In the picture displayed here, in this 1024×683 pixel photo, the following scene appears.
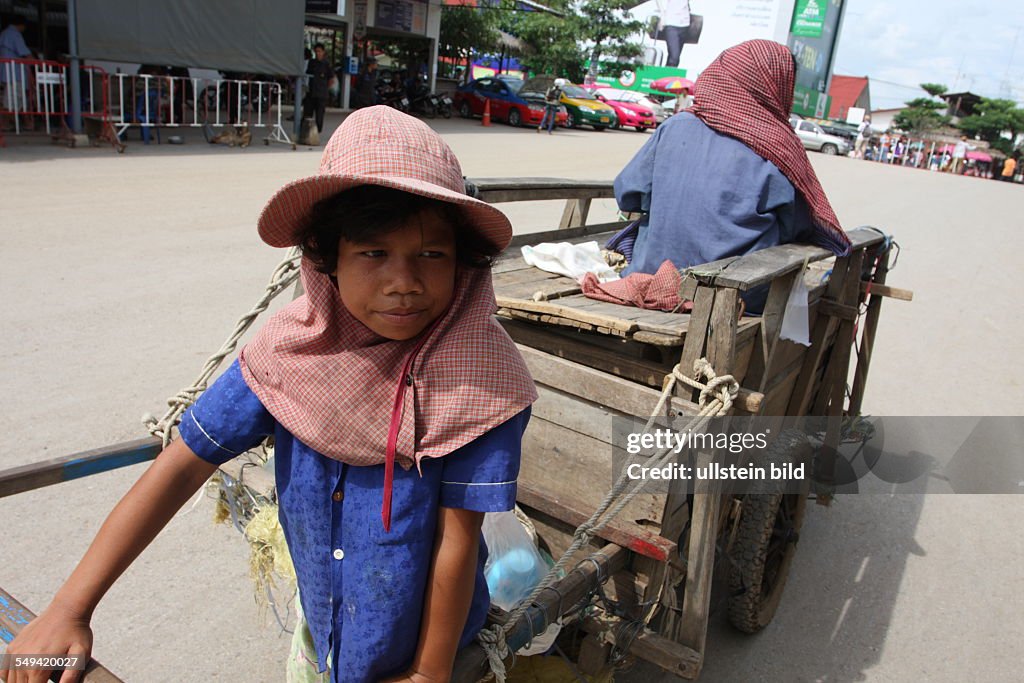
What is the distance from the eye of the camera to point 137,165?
10.5 meters

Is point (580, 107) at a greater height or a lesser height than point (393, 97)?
greater

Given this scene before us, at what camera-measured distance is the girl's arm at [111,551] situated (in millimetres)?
1303

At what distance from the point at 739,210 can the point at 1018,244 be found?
13591 mm

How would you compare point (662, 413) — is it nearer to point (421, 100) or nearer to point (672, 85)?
point (421, 100)

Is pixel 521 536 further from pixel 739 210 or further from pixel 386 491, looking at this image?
pixel 739 210

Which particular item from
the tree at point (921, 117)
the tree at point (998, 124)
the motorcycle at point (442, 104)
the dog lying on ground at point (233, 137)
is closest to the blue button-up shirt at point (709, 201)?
the dog lying on ground at point (233, 137)

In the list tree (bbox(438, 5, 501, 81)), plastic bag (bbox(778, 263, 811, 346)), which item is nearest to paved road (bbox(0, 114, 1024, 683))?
plastic bag (bbox(778, 263, 811, 346))

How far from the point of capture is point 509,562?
2236mm

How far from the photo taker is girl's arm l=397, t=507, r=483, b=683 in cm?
140

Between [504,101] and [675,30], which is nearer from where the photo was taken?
[504,101]

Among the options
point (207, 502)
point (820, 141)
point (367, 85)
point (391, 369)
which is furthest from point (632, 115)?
point (391, 369)

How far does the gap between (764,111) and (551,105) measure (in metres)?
20.7

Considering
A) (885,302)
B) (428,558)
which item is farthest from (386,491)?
(885,302)

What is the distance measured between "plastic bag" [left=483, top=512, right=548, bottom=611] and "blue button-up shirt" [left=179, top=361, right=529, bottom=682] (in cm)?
74
